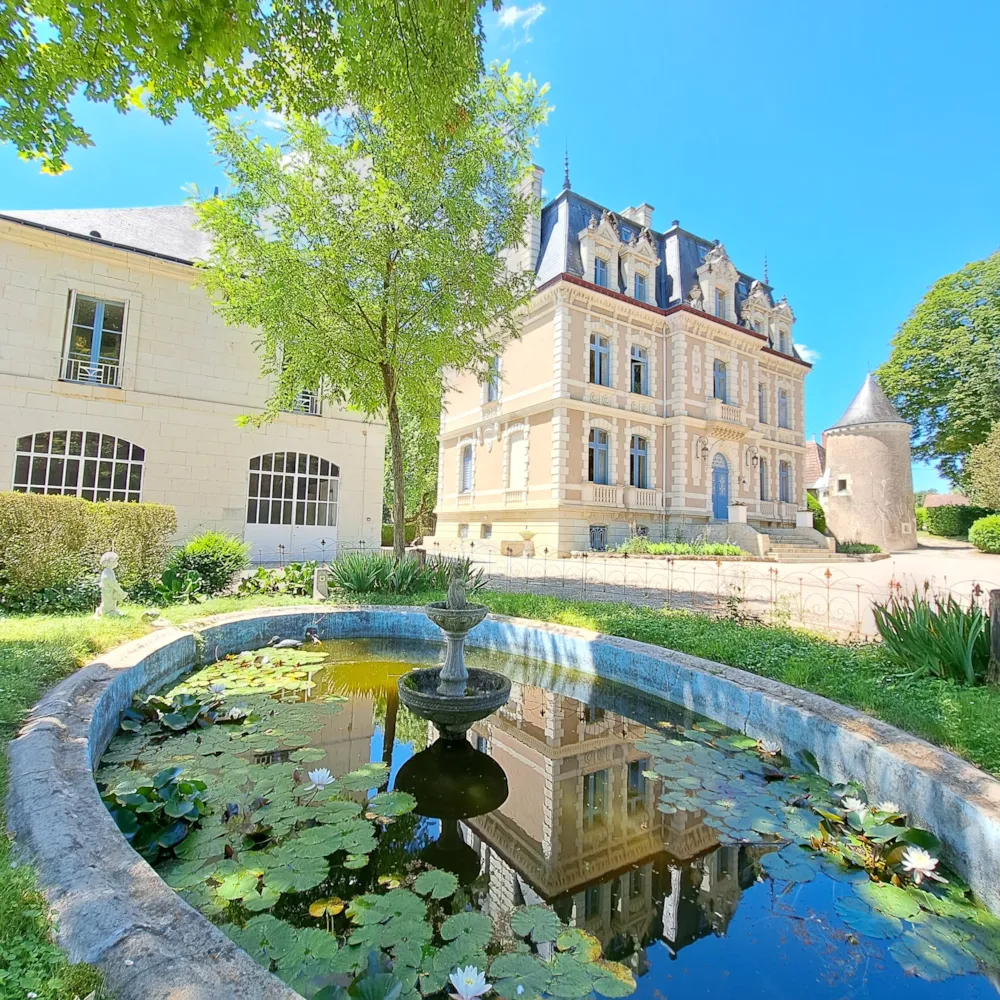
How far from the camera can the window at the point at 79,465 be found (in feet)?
37.4

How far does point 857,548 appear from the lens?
838 inches

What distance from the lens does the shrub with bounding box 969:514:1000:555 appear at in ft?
63.7

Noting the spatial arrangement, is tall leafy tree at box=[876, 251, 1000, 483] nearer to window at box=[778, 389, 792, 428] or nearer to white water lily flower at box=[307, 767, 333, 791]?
window at box=[778, 389, 792, 428]

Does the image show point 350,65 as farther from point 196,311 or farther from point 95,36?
point 196,311

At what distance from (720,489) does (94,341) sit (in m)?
20.7

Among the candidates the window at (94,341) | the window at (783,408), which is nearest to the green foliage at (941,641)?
the window at (94,341)

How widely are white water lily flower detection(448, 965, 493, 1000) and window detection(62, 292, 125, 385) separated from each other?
575 inches

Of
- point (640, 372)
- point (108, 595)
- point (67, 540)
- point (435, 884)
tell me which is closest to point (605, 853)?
point (435, 884)

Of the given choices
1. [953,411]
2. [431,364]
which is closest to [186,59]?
[431,364]

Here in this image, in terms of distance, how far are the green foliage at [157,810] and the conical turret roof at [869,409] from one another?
27261mm

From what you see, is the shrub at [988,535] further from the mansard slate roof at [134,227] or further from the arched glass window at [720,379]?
the mansard slate roof at [134,227]

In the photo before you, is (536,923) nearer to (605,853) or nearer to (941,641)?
(605,853)

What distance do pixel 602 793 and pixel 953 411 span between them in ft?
106

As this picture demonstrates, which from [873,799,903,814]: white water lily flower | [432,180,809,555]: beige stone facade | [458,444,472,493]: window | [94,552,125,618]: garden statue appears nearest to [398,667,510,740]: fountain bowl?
[873,799,903,814]: white water lily flower
